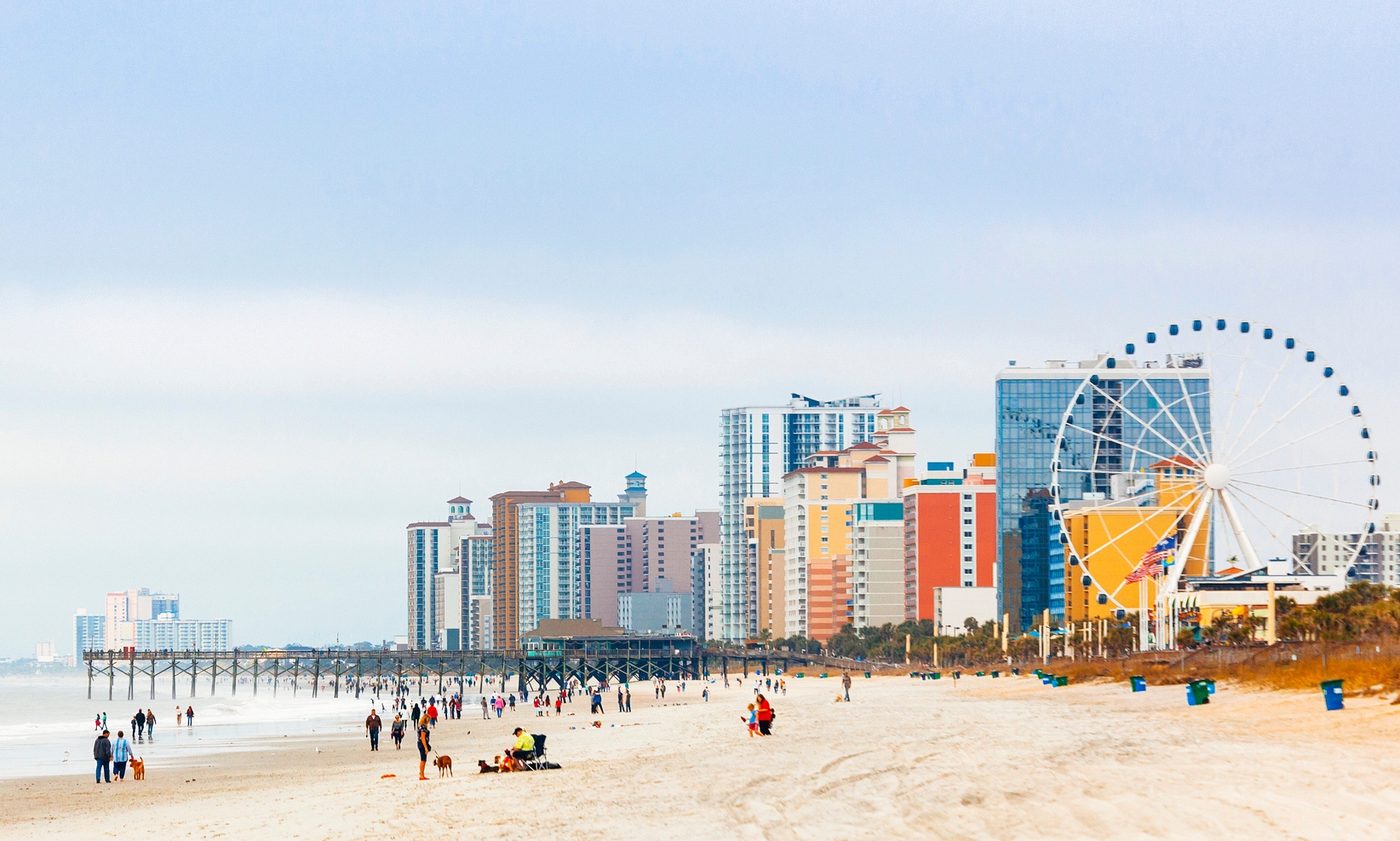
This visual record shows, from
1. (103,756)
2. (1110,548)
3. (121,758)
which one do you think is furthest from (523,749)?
(1110,548)

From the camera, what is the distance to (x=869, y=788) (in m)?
21.3

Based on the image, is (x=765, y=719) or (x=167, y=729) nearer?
(x=765, y=719)

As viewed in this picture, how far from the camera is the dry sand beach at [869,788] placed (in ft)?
57.7

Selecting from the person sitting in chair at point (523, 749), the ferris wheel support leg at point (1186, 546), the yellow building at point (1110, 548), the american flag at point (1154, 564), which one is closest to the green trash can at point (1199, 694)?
the person sitting in chair at point (523, 749)

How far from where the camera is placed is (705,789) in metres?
22.3

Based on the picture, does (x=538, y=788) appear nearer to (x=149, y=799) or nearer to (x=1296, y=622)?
(x=149, y=799)

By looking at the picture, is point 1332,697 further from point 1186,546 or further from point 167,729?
point 167,729

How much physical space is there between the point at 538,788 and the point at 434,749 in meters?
28.3

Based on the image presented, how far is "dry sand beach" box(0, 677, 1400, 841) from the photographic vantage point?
57.7 feet

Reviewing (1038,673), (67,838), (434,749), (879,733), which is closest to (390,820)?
(67,838)

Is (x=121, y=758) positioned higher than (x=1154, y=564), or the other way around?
(x=1154, y=564)

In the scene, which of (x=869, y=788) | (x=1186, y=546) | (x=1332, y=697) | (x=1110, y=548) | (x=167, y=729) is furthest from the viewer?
(x=1110, y=548)

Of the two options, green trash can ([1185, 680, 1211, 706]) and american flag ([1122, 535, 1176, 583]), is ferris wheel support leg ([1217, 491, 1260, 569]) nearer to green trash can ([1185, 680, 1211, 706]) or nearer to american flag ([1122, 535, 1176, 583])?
american flag ([1122, 535, 1176, 583])

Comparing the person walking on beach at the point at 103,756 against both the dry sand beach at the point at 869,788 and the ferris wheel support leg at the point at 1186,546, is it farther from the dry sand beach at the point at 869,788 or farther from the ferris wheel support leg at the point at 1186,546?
the ferris wheel support leg at the point at 1186,546
